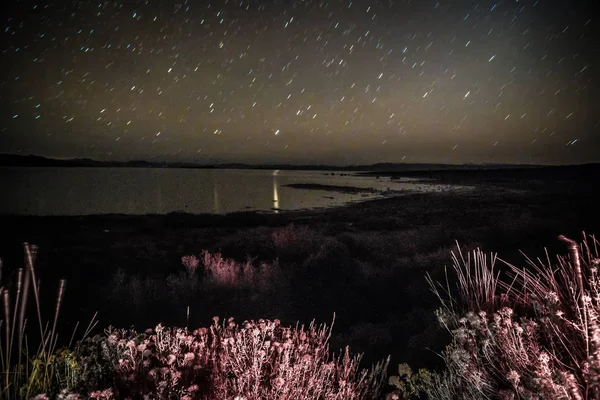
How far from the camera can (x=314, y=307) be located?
835 centimetres

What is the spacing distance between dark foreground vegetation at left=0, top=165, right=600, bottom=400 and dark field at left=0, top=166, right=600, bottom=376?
0.19ft

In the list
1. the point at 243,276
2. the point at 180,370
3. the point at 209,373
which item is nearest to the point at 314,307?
the point at 243,276

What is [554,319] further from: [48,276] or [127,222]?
[127,222]

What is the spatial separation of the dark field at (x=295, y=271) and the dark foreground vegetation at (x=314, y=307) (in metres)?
0.06

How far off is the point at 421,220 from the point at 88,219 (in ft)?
70.5

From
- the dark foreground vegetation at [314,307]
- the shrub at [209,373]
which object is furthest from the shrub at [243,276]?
the shrub at [209,373]

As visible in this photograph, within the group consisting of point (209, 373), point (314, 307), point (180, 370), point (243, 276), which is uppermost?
point (180, 370)

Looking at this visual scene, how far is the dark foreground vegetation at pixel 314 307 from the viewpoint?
10.6 ft

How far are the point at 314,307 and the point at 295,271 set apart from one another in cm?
226

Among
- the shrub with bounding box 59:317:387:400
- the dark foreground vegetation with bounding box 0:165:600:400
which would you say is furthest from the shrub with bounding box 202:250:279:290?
the shrub with bounding box 59:317:387:400

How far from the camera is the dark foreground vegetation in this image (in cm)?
323

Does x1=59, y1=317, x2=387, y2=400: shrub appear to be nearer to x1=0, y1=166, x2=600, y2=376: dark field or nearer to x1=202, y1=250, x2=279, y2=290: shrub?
x1=0, y1=166, x2=600, y2=376: dark field

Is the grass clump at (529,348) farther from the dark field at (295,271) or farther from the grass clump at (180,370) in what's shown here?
the dark field at (295,271)

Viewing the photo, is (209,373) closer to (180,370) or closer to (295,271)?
(180,370)
